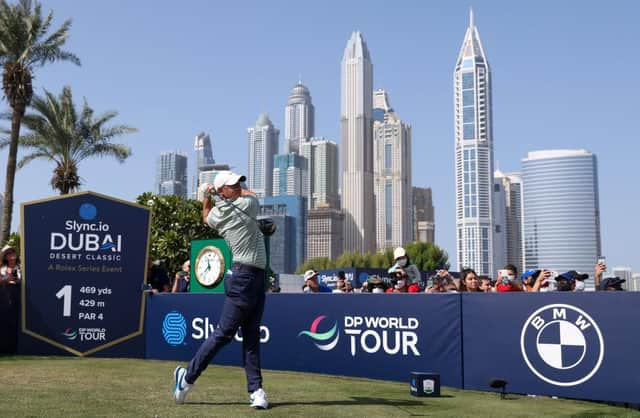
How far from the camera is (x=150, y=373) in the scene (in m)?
9.35

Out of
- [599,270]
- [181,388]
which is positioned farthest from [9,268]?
[599,270]

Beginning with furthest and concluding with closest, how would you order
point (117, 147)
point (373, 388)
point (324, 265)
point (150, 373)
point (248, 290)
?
point (324, 265)
point (117, 147)
point (150, 373)
point (373, 388)
point (248, 290)

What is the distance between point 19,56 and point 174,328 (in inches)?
910

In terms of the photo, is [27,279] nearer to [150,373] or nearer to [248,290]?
[150,373]

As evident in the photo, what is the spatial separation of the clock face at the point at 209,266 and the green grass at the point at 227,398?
167 inches

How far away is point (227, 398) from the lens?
7086mm

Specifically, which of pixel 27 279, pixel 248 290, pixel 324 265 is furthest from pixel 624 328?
pixel 324 265

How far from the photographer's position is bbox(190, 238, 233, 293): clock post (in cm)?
1388

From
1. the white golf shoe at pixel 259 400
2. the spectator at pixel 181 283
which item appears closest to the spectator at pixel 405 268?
the spectator at pixel 181 283

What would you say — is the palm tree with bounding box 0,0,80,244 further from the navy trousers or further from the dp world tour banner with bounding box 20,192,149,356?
the navy trousers

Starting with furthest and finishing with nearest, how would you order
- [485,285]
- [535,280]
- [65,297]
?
1. [65,297]
2. [485,285]
3. [535,280]

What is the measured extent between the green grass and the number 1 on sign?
2.87 metres

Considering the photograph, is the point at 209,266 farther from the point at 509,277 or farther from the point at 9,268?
the point at 509,277

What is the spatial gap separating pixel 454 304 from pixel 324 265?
12483 cm
